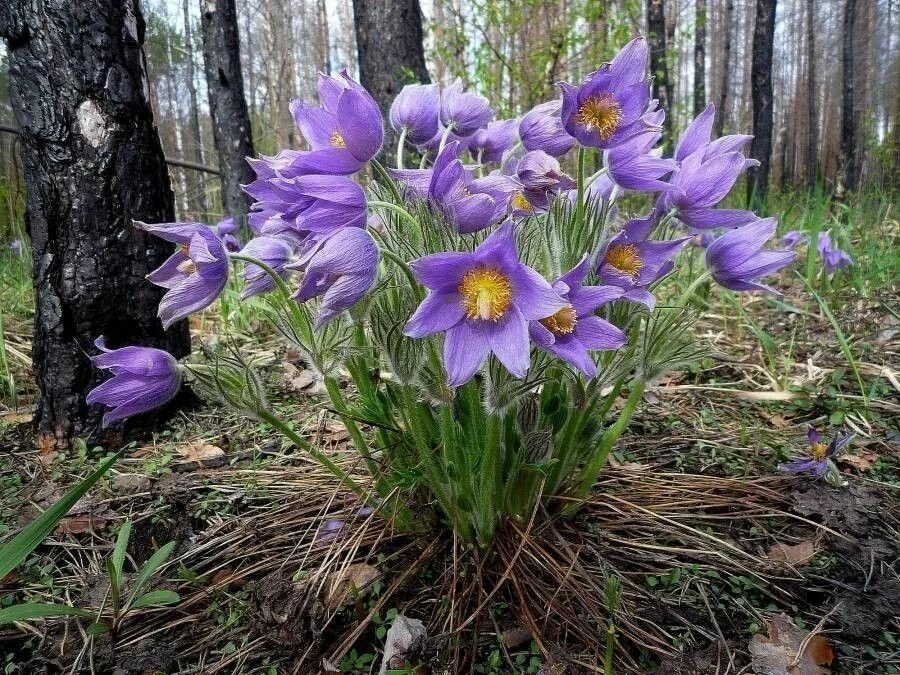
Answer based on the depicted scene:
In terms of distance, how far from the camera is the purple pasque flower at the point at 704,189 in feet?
3.51

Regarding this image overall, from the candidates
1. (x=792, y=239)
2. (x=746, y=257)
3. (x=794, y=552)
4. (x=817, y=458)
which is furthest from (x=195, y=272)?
(x=792, y=239)

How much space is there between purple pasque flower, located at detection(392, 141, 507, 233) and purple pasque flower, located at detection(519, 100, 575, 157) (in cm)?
26

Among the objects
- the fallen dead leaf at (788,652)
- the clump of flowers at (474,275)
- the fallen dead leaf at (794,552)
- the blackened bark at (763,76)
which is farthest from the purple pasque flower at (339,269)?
the blackened bark at (763,76)

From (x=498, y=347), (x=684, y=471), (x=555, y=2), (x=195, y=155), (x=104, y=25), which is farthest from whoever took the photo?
(x=195, y=155)

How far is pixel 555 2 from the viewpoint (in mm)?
5562

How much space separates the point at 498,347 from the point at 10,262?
474cm

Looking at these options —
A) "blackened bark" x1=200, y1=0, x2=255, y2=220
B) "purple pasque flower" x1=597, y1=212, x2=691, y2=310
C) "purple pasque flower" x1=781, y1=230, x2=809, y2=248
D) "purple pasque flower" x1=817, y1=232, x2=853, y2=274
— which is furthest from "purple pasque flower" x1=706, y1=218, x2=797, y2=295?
"blackened bark" x1=200, y1=0, x2=255, y2=220

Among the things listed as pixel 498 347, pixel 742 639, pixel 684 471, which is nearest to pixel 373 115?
pixel 498 347

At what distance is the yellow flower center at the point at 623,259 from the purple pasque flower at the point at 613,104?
183 mm

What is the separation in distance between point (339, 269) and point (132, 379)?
57cm

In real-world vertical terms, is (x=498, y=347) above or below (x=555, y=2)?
below

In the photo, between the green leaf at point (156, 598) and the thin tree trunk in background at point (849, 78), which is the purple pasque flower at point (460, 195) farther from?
the thin tree trunk in background at point (849, 78)

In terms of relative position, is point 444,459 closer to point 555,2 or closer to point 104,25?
point 104,25

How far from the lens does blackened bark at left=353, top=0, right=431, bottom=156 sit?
13.7 feet
